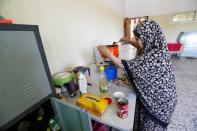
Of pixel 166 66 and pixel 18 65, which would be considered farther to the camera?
pixel 166 66

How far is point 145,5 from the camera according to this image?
3.64 m

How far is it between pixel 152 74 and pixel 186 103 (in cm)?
153

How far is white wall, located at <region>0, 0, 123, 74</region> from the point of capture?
917 mm

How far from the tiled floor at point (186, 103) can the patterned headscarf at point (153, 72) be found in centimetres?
81

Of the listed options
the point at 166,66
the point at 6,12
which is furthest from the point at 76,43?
the point at 166,66

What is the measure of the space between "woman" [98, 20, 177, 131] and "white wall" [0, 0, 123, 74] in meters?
0.57

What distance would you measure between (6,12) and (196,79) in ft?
11.1

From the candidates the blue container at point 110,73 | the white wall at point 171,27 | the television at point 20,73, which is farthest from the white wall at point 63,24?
the white wall at point 171,27

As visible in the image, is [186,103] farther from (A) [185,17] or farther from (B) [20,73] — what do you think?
(A) [185,17]

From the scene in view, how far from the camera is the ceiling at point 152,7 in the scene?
3.42 m

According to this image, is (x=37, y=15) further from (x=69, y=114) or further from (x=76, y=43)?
(x=69, y=114)

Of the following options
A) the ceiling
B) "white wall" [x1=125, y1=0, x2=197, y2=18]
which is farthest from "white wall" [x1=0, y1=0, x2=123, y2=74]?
"white wall" [x1=125, y1=0, x2=197, y2=18]

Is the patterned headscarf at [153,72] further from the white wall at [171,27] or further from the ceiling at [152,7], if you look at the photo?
the white wall at [171,27]

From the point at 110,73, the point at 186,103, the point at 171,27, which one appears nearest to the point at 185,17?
the point at 171,27
